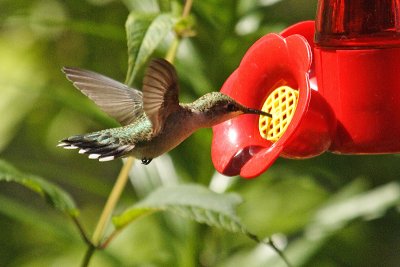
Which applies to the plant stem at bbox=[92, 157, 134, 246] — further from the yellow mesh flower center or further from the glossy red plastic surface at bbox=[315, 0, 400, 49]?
the glossy red plastic surface at bbox=[315, 0, 400, 49]

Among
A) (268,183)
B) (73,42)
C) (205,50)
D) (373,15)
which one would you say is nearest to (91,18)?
(73,42)

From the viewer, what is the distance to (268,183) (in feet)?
10.2

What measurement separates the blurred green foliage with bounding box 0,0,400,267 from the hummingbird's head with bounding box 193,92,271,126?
48 centimetres

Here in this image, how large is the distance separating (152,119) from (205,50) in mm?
917

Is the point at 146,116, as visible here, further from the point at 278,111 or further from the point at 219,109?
the point at 278,111

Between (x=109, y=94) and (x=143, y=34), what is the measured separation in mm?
233

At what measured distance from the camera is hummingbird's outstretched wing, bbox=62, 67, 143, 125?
7.27 ft

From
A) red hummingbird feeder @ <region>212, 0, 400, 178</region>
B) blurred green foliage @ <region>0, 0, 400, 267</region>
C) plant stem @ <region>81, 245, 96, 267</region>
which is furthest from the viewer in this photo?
blurred green foliage @ <region>0, 0, 400, 267</region>

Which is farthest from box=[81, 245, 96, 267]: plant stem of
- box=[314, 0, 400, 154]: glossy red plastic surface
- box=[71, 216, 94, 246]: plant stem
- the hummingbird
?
box=[314, 0, 400, 154]: glossy red plastic surface

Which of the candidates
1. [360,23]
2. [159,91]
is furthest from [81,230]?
[360,23]

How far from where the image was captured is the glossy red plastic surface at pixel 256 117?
1926 mm

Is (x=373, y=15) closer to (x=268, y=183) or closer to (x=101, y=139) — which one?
(x=101, y=139)

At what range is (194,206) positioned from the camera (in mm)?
2135

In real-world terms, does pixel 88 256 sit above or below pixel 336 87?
below
